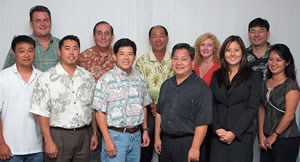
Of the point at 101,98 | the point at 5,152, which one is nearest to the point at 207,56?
the point at 101,98

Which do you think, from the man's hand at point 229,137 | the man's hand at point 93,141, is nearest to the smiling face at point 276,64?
the man's hand at point 229,137

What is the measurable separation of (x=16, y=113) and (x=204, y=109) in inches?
62.6

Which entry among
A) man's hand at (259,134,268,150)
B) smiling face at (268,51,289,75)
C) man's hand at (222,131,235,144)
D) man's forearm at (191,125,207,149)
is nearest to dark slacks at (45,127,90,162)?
man's forearm at (191,125,207,149)

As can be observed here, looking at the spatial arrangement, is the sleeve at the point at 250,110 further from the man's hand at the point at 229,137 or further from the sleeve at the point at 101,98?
the sleeve at the point at 101,98

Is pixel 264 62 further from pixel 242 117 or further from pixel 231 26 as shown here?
pixel 242 117

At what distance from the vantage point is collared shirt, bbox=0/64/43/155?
89.1 inches

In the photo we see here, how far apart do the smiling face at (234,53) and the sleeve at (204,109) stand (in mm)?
376

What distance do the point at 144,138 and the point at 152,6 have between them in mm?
1935

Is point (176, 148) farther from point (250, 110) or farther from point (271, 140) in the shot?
point (271, 140)

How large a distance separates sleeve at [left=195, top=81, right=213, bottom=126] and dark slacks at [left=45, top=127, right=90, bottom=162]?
1.02 m

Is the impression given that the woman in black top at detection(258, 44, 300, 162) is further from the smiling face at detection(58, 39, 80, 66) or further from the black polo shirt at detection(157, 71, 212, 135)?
the smiling face at detection(58, 39, 80, 66)

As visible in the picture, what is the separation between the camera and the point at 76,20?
139 inches

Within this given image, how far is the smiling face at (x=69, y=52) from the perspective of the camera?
2281 millimetres

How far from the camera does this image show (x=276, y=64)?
2557 mm
